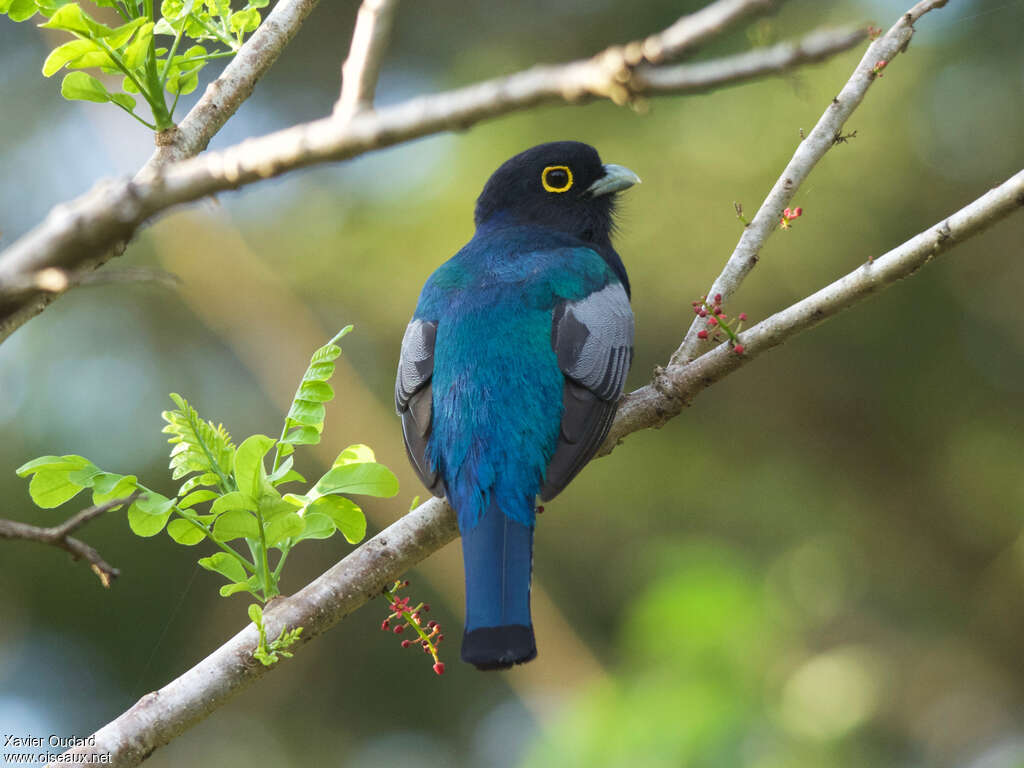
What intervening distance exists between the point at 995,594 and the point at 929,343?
154cm

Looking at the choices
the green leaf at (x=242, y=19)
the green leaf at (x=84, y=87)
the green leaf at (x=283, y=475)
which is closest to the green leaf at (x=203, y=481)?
the green leaf at (x=283, y=475)

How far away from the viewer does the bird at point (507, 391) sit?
3.00 m

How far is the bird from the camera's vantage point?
3000mm

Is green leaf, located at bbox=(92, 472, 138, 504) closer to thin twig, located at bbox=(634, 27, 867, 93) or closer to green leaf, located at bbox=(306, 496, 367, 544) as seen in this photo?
green leaf, located at bbox=(306, 496, 367, 544)

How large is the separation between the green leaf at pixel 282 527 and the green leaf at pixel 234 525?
32 mm

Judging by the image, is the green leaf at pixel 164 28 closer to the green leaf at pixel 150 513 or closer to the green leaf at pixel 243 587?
the green leaf at pixel 150 513

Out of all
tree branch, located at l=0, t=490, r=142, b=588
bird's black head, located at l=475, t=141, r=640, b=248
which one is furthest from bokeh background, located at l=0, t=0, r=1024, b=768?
tree branch, located at l=0, t=490, r=142, b=588

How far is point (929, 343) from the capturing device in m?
6.73

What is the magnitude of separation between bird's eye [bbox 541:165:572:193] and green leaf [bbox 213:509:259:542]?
2.53m

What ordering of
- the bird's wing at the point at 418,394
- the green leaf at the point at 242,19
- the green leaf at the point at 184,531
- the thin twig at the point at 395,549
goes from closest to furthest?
the thin twig at the point at 395,549
the green leaf at the point at 184,531
the green leaf at the point at 242,19
the bird's wing at the point at 418,394

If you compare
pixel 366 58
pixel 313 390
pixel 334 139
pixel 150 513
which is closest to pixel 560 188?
pixel 313 390

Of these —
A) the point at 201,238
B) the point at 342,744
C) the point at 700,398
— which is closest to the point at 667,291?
the point at 700,398

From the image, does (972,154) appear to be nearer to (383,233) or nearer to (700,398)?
(700,398)

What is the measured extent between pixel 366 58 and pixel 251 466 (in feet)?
4.01
